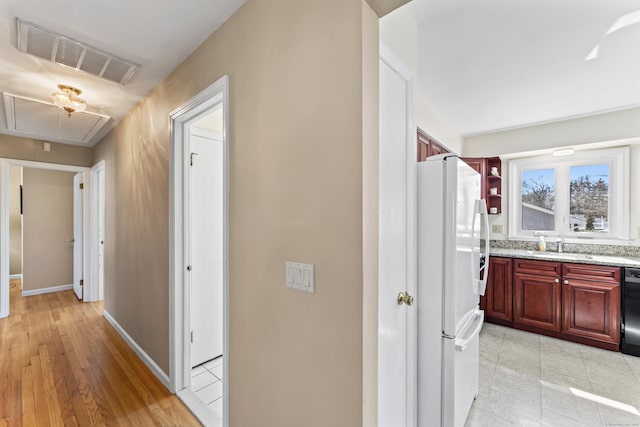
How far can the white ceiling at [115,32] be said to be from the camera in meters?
1.53

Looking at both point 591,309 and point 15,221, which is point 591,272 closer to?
point 591,309

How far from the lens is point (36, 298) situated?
4.56m

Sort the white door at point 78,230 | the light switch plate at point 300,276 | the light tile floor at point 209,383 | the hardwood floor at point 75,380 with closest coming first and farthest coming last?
1. the light switch plate at point 300,276
2. the hardwood floor at point 75,380
3. the light tile floor at point 209,383
4. the white door at point 78,230

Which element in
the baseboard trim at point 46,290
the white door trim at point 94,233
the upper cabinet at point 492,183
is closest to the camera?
the upper cabinet at point 492,183

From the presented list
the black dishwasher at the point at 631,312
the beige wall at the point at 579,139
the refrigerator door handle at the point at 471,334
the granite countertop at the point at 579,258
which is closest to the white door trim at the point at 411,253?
the refrigerator door handle at the point at 471,334

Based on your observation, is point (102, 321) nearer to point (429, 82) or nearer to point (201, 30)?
point (201, 30)

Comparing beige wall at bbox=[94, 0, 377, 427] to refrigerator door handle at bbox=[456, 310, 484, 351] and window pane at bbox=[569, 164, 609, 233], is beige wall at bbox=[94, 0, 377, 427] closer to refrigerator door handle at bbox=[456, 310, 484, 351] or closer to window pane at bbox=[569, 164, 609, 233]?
refrigerator door handle at bbox=[456, 310, 484, 351]

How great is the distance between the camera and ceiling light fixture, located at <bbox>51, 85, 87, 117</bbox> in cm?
242

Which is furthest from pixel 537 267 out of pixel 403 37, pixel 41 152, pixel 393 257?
pixel 41 152

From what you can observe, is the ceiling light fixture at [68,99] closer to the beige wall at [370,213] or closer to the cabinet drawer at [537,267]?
the beige wall at [370,213]

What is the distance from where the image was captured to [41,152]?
4.02 meters

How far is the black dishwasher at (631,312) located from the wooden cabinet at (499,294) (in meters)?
0.96

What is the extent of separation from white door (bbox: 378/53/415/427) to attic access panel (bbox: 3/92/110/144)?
3209 mm

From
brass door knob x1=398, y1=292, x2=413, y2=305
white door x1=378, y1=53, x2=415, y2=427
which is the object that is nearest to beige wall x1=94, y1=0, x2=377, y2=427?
white door x1=378, y1=53, x2=415, y2=427
